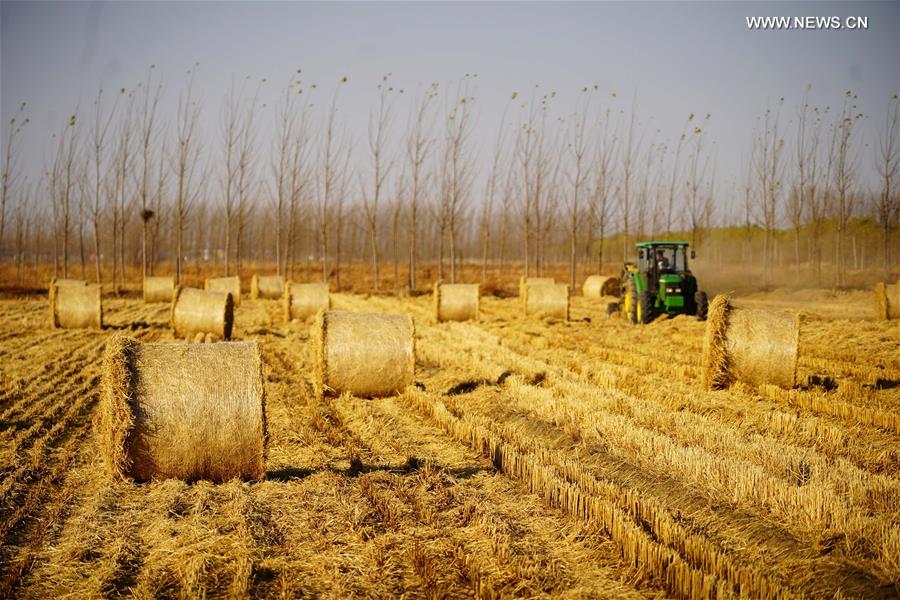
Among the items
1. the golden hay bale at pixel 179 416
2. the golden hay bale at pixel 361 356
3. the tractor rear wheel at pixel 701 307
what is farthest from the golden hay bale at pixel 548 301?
the golden hay bale at pixel 179 416

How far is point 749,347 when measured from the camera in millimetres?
9781

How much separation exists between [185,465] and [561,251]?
7529cm

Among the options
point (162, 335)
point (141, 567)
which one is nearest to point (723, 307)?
point (141, 567)

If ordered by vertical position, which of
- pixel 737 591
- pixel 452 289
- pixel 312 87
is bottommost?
pixel 737 591

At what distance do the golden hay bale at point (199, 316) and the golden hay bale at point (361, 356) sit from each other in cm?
693

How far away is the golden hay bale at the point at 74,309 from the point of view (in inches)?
693

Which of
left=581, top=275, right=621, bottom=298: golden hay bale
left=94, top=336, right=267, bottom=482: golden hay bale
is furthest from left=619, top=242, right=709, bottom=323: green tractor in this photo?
left=94, top=336, right=267, bottom=482: golden hay bale

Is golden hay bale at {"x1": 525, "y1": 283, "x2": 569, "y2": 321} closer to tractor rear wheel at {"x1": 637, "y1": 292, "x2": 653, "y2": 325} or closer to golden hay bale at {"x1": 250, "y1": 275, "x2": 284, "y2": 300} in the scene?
tractor rear wheel at {"x1": 637, "y1": 292, "x2": 653, "y2": 325}

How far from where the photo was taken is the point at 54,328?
57.7ft

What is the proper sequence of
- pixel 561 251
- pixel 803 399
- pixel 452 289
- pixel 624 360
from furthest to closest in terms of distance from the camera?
1. pixel 561 251
2. pixel 452 289
3. pixel 624 360
4. pixel 803 399

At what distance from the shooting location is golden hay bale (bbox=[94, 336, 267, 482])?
580 cm

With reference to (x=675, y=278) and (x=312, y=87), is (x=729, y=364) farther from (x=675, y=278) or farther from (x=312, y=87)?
(x=312, y=87)

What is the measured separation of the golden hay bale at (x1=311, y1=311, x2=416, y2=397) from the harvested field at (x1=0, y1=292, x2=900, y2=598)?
0.33 m

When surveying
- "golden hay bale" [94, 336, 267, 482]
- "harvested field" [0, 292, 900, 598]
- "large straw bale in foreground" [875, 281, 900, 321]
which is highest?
"large straw bale in foreground" [875, 281, 900, 321]
